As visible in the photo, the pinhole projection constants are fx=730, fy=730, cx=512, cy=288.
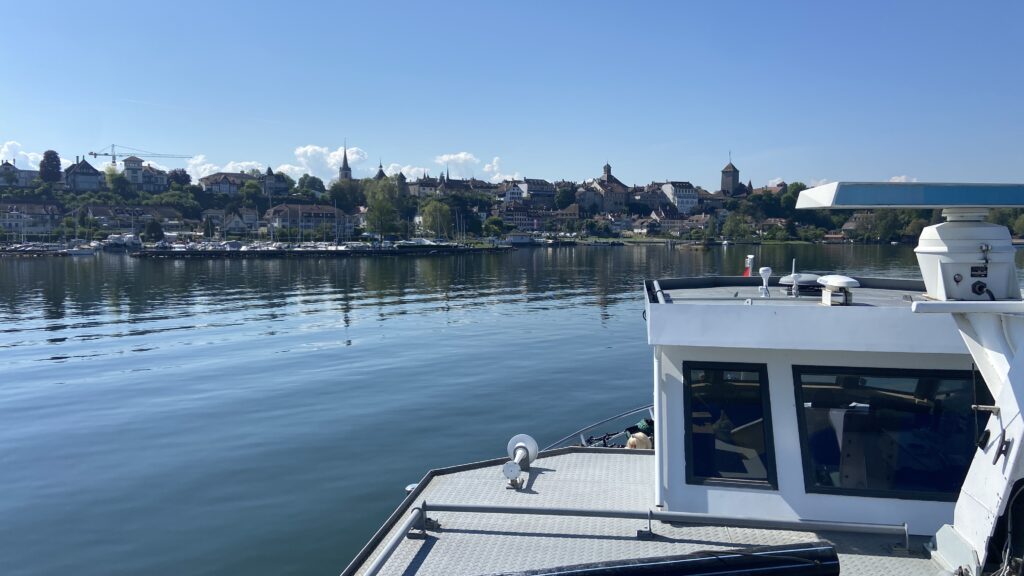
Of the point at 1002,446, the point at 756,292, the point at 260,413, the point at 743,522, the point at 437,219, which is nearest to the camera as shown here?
the point at 1002,446

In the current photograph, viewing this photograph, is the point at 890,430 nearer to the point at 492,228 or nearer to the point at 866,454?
the point at 866,454

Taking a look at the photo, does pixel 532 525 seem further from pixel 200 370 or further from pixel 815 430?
pixel 200 370

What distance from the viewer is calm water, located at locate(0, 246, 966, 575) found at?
12227 mm

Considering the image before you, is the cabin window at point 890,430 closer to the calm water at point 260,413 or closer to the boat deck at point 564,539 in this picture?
the boat deck at point 564,539

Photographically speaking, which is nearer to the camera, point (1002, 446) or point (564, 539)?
point (1002, 446)

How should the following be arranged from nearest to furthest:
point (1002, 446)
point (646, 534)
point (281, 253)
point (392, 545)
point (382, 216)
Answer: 1. point (1002, 446)
2. point (392, 545)
3. point (646, 534)
4. point (281, 253)
5. point (382, 216)

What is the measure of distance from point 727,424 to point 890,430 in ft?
4.53

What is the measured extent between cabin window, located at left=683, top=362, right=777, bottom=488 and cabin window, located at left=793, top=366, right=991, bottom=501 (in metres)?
0.36

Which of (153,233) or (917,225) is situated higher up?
(153,233)

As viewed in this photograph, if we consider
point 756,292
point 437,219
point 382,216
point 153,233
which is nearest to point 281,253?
point 382,216

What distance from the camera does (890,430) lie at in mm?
6414

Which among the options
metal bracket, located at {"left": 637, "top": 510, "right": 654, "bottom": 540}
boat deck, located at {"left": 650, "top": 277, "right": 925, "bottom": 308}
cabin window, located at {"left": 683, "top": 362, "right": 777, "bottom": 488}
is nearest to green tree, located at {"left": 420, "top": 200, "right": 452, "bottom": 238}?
boat deck, located at {"left": 650, "top": 277, "right": 925, "bottom": 308}

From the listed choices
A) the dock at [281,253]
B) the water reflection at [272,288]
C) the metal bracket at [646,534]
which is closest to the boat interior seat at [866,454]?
the metal bracket at [646,534]

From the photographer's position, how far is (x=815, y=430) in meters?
6.60
